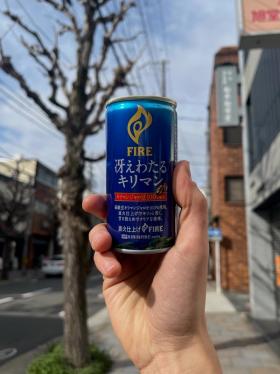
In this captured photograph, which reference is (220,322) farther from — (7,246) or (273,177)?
(7,246)

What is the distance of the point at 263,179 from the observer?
342 inches

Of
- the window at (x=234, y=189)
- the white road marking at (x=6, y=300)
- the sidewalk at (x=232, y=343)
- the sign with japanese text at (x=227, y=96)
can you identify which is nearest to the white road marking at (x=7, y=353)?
the sidewalk at (x=232, y=343)

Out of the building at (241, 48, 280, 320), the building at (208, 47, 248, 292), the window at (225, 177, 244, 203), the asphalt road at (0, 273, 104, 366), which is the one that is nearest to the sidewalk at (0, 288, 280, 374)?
the asphalt road at (0, 273, 104, 366)

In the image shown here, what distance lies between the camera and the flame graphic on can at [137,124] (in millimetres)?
1659

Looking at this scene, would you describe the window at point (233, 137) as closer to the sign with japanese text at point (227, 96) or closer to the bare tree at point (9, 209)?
the sign with japanese text at point (227, 96)

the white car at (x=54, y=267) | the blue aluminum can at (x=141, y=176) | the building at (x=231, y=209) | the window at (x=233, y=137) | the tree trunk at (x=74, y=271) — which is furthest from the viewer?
the white car at (x=54, y=267)

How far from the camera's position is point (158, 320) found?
173cm

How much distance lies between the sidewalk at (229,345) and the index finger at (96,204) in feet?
14.1

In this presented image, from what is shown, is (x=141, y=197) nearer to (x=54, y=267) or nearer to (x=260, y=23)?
(x=260, y=23)

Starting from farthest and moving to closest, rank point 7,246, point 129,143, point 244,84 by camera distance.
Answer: point 7,246, point 244,84, point 129,143

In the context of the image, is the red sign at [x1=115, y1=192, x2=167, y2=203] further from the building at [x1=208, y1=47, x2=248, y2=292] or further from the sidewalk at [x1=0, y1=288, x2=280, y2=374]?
the building at [x1=208, y1=47, x2=248, y2=292]

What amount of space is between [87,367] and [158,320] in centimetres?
405

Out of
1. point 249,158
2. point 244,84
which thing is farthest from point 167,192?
point 244,84

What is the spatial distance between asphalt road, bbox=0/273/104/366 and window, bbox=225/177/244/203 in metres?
6.83
